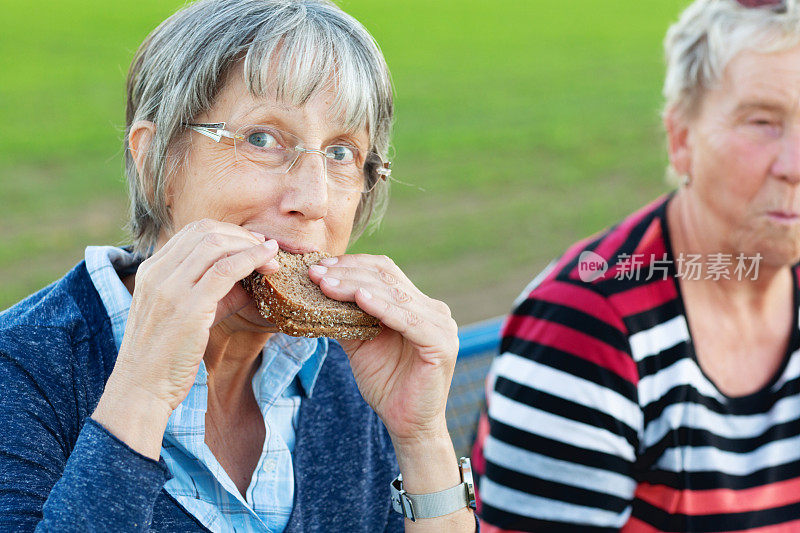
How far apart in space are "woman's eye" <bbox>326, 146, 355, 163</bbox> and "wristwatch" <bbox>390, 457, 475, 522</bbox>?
2.92 ft

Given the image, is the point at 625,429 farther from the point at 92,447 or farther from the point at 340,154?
the point at 92,447

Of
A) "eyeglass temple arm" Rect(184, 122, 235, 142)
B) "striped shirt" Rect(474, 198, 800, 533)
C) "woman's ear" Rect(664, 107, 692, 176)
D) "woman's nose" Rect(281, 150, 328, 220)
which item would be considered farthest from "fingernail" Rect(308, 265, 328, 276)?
"woman's ear" Rect(664, 107, 692, 176)

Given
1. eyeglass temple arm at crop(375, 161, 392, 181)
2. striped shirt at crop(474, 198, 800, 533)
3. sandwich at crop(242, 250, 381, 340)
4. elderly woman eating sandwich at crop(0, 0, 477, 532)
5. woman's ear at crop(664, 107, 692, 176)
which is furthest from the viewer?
woman's ear at crop(664, 107, 692, 176)

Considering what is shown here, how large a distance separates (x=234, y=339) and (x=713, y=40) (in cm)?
191

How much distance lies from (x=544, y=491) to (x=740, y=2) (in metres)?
1.79

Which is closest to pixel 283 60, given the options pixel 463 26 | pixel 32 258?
pixel 32 258

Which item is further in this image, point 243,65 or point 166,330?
point 243,65

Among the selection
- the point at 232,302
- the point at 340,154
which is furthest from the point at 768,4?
the point at 232,302

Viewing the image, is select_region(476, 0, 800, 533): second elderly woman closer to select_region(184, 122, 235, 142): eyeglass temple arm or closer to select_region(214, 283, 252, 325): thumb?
select_region(214, 283, 252, 325): thumb

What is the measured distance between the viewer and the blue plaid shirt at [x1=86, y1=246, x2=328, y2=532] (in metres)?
2.07

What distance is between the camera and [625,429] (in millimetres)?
2785

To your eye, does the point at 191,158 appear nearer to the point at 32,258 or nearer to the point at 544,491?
the point at 544,491

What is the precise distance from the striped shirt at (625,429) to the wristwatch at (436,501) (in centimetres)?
57

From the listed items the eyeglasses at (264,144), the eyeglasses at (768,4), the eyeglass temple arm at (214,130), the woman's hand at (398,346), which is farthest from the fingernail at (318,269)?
the eyeglasses at (768,4)
